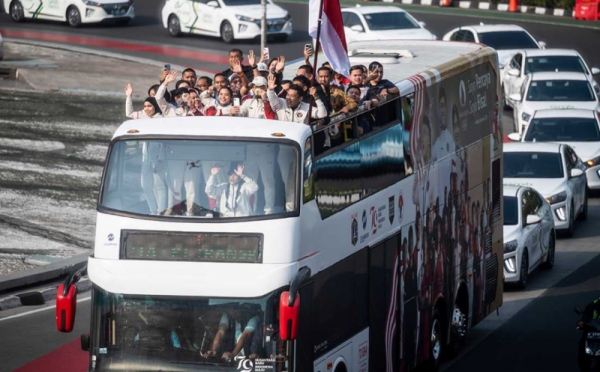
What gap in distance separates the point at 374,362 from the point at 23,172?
44.6ft

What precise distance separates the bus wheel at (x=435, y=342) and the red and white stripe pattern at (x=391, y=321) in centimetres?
164

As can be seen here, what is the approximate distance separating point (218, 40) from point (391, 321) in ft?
96.6

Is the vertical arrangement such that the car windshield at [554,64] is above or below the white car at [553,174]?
above

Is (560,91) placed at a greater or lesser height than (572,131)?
greater

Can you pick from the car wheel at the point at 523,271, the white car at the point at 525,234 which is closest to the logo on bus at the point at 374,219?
the white car at the point at 525,234

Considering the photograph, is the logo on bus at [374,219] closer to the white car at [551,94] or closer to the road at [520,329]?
the road at [520,329]

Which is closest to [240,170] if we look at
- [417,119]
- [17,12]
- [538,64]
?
[417,119]

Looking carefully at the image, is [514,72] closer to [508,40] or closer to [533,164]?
[508,40]

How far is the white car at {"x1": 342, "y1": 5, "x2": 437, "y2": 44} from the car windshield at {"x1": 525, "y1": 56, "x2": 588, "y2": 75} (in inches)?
148

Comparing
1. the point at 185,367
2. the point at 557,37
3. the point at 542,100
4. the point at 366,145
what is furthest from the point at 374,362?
the point at 557,37

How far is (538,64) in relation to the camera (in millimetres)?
33844

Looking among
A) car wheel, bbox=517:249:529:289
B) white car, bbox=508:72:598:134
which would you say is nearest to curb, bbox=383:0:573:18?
white car, bbox=508:72:598:134

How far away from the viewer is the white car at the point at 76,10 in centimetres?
4406

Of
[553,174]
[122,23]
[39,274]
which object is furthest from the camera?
[122,23]
